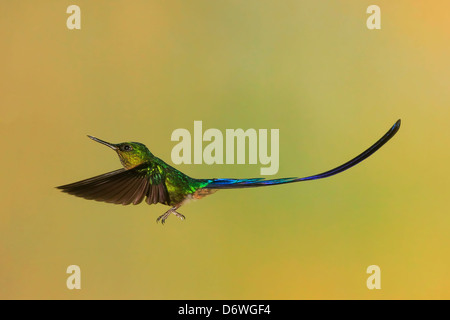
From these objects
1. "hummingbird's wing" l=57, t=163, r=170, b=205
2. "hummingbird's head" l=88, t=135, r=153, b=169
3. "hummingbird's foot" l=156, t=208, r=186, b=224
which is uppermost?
"hummingbird's head" l=88, t=135, r=153, b=169

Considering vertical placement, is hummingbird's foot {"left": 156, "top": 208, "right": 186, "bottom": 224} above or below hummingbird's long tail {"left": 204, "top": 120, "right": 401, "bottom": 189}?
below

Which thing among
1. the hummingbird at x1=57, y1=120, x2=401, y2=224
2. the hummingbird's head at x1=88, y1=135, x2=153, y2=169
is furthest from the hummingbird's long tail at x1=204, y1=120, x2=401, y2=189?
the hummingbird's head at x1=88, y1=135, x2=153, y2=169

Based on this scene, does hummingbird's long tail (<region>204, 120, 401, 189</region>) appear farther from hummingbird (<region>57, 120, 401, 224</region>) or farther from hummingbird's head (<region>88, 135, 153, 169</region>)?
hummingbird's head (<region>88, 135, 153, 169</region>)

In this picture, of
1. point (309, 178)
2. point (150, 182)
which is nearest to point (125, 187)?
point (150, 182)

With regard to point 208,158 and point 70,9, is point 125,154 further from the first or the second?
point 70,9

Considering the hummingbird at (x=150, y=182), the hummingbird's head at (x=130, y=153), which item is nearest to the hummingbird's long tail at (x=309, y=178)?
the hummingbird at (x=150, y=182)

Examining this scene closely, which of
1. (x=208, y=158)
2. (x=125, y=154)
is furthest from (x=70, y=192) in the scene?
(x=208, y=158)

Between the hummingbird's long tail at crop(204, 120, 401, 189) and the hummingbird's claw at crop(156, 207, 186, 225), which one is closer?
the hummingbird's long tail at crop(204, 120, 401, 189)
